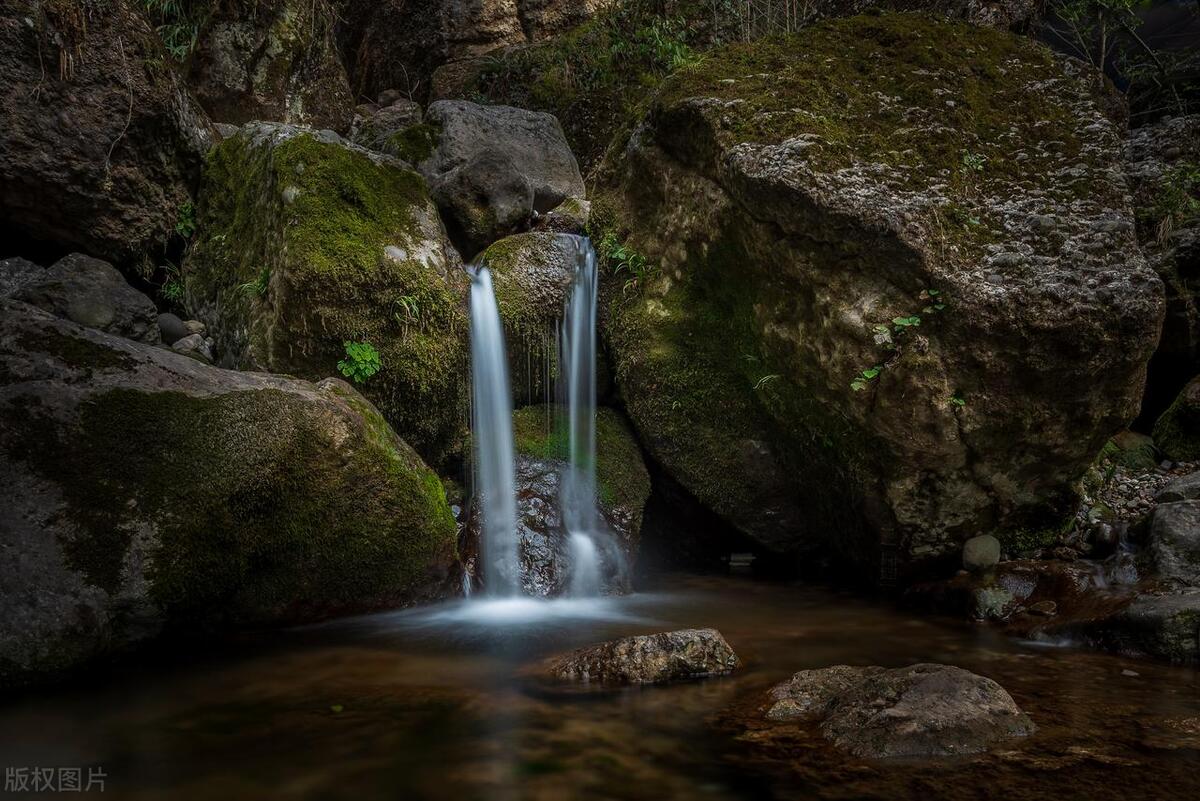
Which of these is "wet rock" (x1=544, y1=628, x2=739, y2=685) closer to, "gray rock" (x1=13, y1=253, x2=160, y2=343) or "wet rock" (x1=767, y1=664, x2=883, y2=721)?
"wet rock" (x1=767, y1=664, x2=883, y2=721)

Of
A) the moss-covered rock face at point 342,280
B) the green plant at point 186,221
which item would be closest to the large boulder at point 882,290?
the moss-covered rock face at point 342,280

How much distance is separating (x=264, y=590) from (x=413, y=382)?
85.1 inches

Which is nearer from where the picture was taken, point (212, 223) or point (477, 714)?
point (477, 714)

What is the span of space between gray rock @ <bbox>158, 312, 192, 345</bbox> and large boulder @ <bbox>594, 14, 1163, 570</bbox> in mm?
3996

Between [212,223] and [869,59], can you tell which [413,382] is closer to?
[212,223]

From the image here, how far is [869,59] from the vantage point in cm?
627

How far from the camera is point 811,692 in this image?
342 cm

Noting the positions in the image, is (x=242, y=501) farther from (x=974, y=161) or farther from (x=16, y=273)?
(x=974, y=161)

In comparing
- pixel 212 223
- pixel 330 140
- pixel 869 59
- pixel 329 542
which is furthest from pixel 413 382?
pixel 869 59

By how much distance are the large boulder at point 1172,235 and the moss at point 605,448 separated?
6.09 metres

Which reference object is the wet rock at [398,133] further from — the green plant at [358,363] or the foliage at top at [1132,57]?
the foliage at top at [1132,57]

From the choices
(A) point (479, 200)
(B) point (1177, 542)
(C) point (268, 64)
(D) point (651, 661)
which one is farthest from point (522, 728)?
(C) point (268, 64)

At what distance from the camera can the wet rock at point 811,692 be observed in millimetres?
3295

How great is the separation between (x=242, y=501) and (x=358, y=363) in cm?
182
